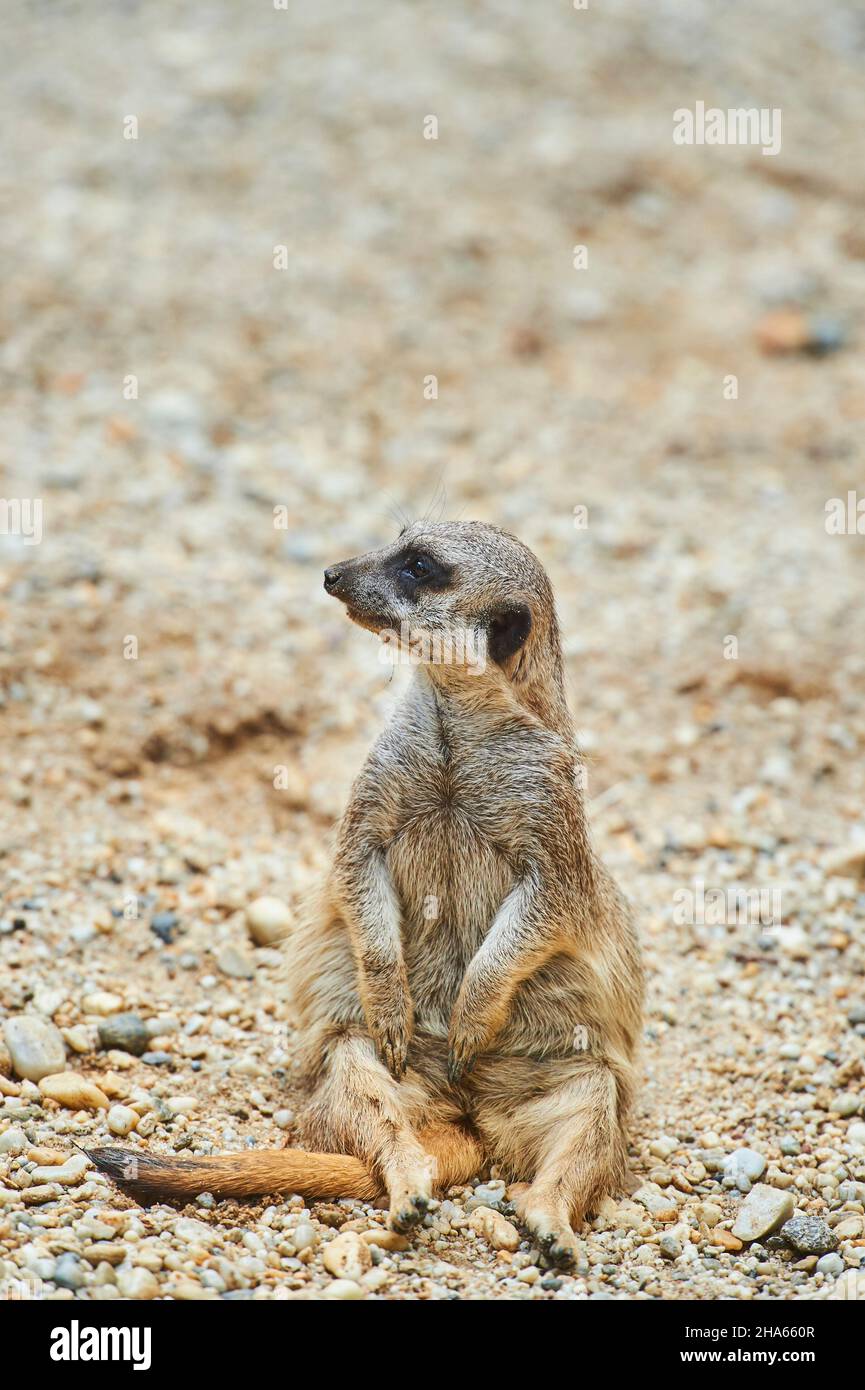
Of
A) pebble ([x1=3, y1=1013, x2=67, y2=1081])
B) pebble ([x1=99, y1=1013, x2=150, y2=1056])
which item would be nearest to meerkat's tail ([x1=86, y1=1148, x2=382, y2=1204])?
pebble ([x1=3, y1=1013, x2=67, y2=1081])

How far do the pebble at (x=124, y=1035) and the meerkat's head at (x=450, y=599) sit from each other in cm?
130

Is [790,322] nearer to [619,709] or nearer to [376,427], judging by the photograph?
[376,427]

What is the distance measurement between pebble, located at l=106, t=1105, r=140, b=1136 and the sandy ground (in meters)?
0.03

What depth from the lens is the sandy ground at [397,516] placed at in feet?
12.4

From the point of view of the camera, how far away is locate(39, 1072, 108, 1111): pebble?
360cm

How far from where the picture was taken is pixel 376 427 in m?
7.19

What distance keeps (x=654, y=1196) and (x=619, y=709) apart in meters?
2.61

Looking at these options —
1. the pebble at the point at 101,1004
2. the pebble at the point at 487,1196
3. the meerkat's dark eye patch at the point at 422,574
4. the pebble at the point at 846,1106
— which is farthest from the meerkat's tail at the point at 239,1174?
the meerkat's dark eye patch at the point at 422,574

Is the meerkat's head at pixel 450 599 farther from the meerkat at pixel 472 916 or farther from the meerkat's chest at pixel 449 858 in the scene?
the meerkat's chest at pixel 449 858

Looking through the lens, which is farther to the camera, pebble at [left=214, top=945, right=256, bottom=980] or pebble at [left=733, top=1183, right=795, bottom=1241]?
pebble at [left=214, top=945, right=256, bottom=980]

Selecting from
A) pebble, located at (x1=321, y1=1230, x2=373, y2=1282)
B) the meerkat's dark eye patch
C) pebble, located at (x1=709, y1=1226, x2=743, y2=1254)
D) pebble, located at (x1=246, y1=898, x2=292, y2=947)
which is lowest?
pebble, located at (x1=709, y1=1226, x2=743, y2=1254)

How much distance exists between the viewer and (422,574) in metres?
3.58

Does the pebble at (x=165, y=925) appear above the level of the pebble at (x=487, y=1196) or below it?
above

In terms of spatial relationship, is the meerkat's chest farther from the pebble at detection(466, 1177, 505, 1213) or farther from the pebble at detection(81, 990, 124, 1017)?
the pebble at detection(81, 990, 124, 1017)
